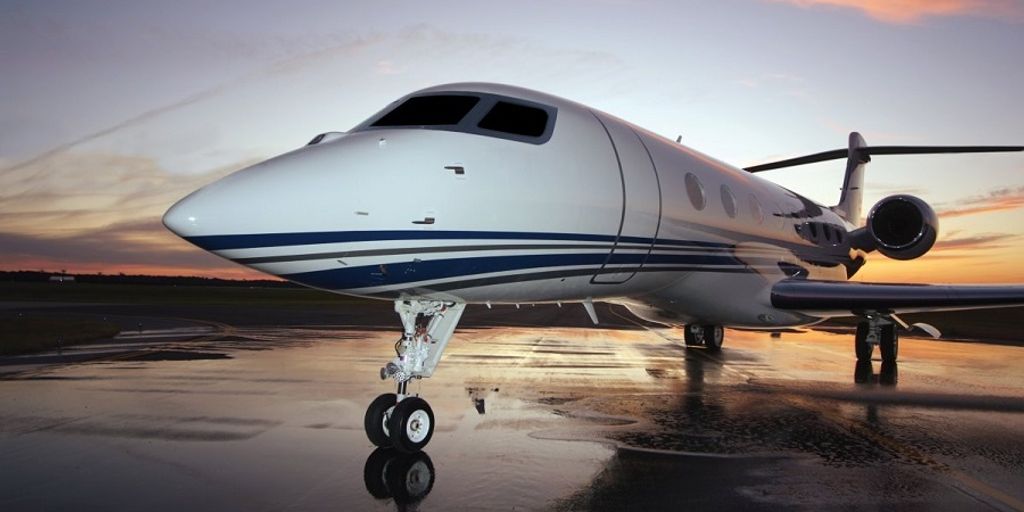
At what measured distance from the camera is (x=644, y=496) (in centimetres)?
503

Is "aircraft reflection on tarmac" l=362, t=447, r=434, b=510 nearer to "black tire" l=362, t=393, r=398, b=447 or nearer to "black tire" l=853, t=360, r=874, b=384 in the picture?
"black tire" l=362, t=393, r=398, b=447

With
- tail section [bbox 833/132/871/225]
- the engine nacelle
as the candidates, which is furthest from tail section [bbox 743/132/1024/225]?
the engine nacelle

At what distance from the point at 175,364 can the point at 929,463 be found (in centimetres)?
1044

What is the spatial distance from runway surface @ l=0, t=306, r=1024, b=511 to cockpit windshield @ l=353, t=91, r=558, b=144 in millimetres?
2562

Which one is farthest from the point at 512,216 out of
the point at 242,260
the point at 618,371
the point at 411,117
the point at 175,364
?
the point at 175,364

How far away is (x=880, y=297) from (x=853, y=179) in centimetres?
856

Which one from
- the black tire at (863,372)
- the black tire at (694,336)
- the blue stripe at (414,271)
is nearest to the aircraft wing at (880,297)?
the black tire at (863,372)

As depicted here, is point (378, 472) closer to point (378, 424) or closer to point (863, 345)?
point (378, 424)

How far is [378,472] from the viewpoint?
5.61 meters

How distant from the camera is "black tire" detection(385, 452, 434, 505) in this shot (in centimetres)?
498

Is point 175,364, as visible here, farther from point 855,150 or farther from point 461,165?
point 855,150

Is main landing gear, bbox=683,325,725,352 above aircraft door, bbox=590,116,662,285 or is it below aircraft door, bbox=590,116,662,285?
below

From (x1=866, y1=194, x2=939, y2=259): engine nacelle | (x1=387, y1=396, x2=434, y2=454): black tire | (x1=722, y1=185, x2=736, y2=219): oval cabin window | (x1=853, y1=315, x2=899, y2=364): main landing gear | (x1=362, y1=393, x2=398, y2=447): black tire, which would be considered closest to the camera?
(x1=387, y1=396, x2=434, y2=454): black tire

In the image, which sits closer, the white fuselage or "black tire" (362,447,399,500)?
"black tire" (362,447,399,500)
